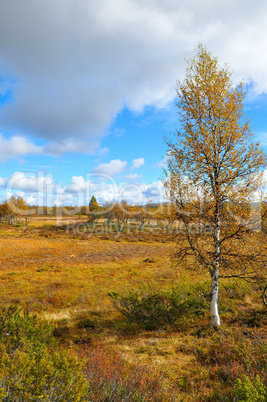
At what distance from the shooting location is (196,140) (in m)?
8.23

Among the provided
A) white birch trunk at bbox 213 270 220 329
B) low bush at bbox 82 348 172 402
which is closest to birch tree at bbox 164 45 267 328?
white birch trunk at bbox 213 270 220 329

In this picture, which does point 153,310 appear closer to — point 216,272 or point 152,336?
point 152,336

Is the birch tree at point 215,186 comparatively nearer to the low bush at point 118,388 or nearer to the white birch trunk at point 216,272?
the white birch trunk at point 216,272

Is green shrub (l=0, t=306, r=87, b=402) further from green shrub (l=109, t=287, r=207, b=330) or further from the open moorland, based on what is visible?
green shrub (l=109, t=287, r=207, b=330)

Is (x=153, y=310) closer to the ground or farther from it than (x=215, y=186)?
closer to the ground

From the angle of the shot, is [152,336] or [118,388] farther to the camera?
[152,336]

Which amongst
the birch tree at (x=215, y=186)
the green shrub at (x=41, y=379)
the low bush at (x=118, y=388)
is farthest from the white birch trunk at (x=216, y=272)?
the green shrub at (x=41, y=379)

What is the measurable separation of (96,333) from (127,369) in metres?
4.07

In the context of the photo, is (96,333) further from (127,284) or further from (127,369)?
(127,284)

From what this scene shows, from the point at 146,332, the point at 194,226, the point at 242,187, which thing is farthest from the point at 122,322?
the point at 242,187

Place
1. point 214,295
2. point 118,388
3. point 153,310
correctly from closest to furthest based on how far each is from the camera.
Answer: point 118,388 → point 214,295 → point 153,310

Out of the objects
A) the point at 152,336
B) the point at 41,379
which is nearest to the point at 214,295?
the point at 152,336

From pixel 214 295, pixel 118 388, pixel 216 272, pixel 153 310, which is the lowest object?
pixel 153 310

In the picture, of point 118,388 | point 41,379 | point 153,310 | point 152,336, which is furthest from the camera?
point 153,310
